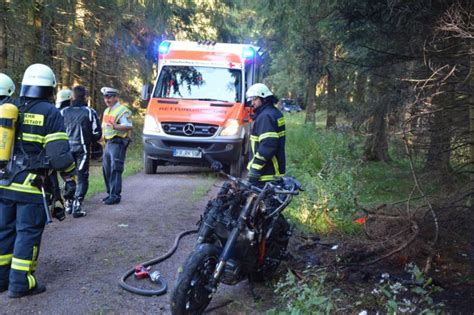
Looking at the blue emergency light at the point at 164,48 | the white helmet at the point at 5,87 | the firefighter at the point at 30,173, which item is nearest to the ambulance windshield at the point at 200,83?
the blue emergency light at the point at 164,48

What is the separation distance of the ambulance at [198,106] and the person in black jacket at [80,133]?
10.9ft

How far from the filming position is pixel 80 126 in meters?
7.57

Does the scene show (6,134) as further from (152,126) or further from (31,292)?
(152,126)

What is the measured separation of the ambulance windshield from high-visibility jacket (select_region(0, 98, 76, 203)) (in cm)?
694

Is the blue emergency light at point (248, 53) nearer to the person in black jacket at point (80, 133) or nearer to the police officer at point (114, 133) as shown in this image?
the police officer at point (114, 133)

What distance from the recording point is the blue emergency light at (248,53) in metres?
12.1

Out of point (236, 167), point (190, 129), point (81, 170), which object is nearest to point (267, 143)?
point (81, 170)

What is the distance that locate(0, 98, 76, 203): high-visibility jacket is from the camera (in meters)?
4.64

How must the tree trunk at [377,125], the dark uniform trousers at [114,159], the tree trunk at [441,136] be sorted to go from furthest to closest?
the tree trunk at [377,125] → the dark uniform trousers at [114,159] → the tree trunk at [441,136]

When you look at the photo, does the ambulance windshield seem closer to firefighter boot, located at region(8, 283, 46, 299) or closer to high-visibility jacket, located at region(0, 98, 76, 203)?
high-visibility jacket, located at region(0, 98, 76, 203)

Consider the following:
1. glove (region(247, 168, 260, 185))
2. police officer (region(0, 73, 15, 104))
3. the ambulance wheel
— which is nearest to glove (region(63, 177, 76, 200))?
police officer (region(0, 73, 15, 104))

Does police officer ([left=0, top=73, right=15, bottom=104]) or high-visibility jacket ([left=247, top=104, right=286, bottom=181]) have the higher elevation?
police officer ([left=0, top=73, right=15, bottom=104])

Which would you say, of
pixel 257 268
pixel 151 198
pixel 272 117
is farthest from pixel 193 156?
pixel 257 268

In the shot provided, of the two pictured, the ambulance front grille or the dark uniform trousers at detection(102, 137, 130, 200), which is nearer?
the dark uniform trousers at detection(102, 137, 130, 200)
